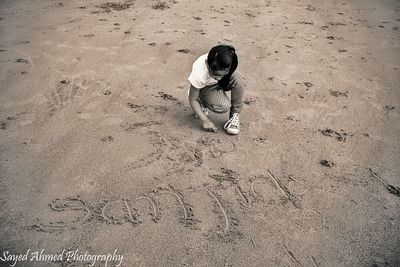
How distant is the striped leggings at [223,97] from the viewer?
2759 millimetres

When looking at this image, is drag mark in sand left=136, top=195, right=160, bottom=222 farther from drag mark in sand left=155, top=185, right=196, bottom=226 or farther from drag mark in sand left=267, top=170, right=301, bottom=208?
drag mark in sand left=267, top=170, right=301, bottom=208

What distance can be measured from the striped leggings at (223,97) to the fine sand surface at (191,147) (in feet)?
0.63

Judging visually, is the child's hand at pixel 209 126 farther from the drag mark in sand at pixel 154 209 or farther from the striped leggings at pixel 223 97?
the drag mark in sand at pixel 154 209

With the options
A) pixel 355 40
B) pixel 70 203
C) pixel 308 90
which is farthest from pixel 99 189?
pixel 355 40

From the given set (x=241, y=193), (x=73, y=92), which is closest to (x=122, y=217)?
(x=241, y=193)

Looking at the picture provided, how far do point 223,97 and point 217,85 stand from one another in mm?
153

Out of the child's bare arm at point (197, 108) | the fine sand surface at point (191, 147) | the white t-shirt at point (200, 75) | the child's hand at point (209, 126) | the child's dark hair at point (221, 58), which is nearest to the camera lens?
the fine sand surface at point (191, 147)

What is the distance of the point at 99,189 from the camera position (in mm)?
2334

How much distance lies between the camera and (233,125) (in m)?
2.88

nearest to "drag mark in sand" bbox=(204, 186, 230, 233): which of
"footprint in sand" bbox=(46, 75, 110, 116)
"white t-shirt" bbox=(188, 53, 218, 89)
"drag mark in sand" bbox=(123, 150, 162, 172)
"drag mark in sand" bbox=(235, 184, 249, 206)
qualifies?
"drag mark in sand" bbox=(235, 184, 249, 206)

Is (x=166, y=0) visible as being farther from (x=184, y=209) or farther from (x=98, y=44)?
(x=184, y=209)

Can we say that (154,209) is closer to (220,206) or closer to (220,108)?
(220,206)

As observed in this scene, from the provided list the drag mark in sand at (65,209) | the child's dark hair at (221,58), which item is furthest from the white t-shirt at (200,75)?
the drag mark in sand at (65,209)

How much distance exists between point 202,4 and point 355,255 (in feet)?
14.8
